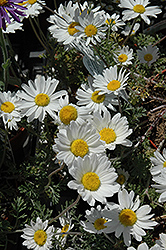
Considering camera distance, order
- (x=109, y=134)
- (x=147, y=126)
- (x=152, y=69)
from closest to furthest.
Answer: (x=109, y=134) → (x=147, y=126) → (x=152, y=69)

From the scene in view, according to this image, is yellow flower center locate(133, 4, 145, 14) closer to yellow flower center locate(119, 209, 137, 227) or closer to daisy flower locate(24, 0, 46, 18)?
daisy flower locate(24, 0, 46, 18)

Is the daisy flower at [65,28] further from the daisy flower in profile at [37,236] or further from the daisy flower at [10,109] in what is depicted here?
the daisy flower in profile at [37,236]

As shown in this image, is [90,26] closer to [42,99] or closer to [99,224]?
[42,99]

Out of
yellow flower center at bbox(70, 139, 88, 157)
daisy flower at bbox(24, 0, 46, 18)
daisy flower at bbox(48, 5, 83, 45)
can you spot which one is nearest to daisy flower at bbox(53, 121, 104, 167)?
yellow flower center at bbox(70, 139, 88, 157)

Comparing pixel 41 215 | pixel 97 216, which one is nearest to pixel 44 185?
pixel 41 215

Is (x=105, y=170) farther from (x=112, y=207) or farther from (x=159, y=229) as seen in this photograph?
(x=159, y=229)

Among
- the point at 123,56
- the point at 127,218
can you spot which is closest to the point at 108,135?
the point at 127,218

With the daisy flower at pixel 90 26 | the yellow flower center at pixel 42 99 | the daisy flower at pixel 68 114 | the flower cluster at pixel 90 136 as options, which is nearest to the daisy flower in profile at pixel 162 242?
the flower cluster at pixel 90 136
